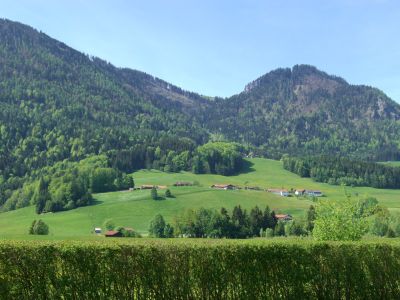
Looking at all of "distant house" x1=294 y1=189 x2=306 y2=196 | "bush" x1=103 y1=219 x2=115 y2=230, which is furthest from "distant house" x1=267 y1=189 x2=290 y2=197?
"bush" x1=103 y1=219 x2=115 y2=230

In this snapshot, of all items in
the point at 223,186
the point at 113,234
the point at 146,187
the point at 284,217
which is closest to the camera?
the point at 113,234

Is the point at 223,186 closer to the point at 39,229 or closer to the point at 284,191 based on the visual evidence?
the point at 284,191

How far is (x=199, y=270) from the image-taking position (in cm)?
1892

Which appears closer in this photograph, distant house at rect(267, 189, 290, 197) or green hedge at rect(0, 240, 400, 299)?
green hedge at rect(0, 240, 400, 299)

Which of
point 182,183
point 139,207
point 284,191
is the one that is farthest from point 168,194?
point 284,191

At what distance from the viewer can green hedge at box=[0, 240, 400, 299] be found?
1731cm

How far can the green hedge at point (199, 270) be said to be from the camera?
682 inches

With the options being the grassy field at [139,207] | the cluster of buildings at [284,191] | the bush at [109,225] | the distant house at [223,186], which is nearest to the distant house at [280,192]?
the cluster of buildings at [284,191]

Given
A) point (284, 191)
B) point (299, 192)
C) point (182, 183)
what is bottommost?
point (299, 192)

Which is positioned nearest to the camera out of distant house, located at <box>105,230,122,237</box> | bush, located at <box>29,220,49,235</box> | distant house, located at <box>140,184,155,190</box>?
distant house, located at <box>105,230,122,237</box>

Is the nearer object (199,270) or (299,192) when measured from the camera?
(199,270)

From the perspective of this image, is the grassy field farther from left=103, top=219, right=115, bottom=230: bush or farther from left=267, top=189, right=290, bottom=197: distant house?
left=267, top=189, right=290, bottom=197: distant house

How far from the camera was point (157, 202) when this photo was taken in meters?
151

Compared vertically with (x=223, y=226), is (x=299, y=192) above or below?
above
